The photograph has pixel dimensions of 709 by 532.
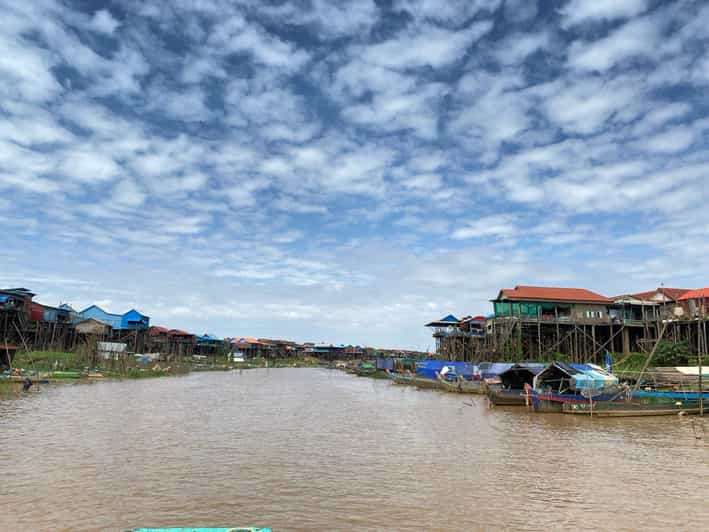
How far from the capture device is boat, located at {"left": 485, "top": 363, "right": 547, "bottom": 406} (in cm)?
2688

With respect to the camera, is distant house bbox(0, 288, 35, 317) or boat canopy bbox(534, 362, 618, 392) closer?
boat canopy bbox(534, 362, 618, 392)

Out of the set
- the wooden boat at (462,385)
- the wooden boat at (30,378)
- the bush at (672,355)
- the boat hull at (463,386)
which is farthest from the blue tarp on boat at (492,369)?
the wooden boat at (30,378)

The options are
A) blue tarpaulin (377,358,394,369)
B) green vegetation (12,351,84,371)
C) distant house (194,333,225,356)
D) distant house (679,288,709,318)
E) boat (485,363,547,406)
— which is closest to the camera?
boat (485,363,547,406)

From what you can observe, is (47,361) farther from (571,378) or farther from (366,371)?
(571,378)

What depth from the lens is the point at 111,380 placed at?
131 ft

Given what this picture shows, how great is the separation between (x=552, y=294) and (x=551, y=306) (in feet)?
5.18

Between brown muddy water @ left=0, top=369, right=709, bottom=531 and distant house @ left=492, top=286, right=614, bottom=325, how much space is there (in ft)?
64.6

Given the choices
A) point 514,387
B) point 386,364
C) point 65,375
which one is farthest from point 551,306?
point 65,375

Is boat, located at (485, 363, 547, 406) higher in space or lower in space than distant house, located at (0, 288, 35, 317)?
lower

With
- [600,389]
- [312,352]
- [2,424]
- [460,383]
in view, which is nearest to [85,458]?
[2,424]

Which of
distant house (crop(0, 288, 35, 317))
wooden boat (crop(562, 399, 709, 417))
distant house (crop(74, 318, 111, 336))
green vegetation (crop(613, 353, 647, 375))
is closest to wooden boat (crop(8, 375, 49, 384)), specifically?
distant house (crop(0, 288, 35, 317))

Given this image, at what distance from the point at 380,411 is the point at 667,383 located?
57.1 feet

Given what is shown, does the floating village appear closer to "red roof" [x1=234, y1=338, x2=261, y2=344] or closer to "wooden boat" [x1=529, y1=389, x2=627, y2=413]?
"wooden boat" [x1=529, y1=389, x2=627, y2=413]

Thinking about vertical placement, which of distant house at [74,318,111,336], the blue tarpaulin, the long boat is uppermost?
distant house at [74,318,111,336]
